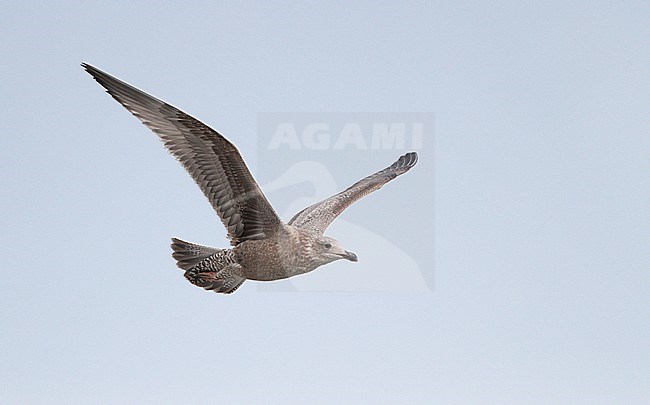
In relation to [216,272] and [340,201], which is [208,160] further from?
[340,201]

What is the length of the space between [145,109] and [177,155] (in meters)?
0.50

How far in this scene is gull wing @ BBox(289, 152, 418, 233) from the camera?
30.7 ft

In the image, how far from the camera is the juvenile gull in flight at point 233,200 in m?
7.75

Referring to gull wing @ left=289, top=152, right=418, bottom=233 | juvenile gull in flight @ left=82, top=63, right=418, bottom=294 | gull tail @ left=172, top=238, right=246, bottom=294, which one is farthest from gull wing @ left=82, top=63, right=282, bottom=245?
gull wing @ left=289, top=152, right=418, bottom=233

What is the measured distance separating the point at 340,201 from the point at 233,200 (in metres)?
2.28

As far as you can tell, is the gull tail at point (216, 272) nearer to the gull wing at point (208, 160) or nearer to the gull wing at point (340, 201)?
the gull wing at point (208, 160)

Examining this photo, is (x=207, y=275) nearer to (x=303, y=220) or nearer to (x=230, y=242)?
(x=230, y=242)

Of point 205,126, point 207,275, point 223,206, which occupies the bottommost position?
point 207,275

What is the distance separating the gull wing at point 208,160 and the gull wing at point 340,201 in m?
1.30

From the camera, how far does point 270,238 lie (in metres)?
7.89

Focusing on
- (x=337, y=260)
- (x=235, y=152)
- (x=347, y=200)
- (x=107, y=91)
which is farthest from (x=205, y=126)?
(x=347, y=200)

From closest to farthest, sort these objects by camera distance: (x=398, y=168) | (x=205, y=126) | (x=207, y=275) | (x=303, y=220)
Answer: (x=205, y=126) → (x=207, y=275) → (x=303, y=220) → (x=398, y=168)

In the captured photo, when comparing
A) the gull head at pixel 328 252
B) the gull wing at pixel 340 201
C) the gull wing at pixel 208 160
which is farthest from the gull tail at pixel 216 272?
the gull wing at pixel 340 201

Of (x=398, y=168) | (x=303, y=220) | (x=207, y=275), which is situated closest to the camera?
(x=207, y=275)
